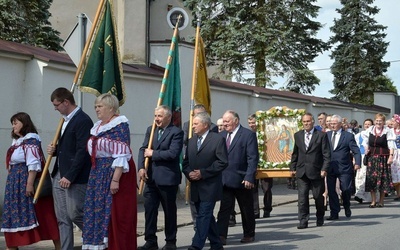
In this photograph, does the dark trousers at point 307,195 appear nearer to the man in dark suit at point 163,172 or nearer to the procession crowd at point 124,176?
the procession crowd at point 124,176

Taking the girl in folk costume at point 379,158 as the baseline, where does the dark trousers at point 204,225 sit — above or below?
below

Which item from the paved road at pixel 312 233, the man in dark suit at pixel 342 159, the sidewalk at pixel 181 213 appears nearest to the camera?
the sidewalk at pixel 181 213

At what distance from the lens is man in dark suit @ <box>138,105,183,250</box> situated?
10.4 m

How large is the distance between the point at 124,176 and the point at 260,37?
97.8 feet

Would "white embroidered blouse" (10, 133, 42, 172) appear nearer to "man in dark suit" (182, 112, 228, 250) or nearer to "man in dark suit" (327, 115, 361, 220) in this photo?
"man in dark suit" (182, 112, 228, 250)

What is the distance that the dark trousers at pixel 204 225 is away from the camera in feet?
32.9

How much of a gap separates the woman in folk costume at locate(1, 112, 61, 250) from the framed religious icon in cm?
718

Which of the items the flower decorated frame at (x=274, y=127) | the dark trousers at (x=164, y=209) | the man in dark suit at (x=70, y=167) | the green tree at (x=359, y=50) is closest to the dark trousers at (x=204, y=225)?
the dark trousers at (x=164, y=209)

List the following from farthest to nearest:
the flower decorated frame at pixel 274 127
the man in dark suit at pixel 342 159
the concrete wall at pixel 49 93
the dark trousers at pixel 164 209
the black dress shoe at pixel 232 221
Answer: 1. the flower decorated frame at pixel 274 127
2. the man in dark suit at pixel 342 159
3. the black dress shoe at pixel 232 221
4. the concrete wall at pixel 49 93
5. the dark trousers at pixel 164 209

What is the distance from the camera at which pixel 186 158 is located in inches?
416

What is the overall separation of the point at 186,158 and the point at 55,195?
6.42ft

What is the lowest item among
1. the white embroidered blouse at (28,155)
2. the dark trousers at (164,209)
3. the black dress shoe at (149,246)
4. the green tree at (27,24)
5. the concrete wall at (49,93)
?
the black dress shoe at (149,246)

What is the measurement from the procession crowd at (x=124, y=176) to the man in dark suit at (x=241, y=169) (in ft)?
0.05

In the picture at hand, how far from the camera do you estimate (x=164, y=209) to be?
1062 centimetres
